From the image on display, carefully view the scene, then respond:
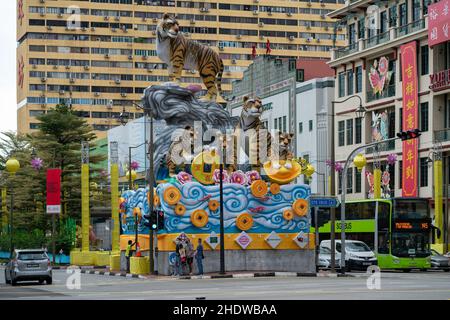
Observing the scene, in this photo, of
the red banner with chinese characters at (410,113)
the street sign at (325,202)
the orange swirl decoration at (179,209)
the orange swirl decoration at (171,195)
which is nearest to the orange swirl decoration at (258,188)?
the street sign at (325,202)

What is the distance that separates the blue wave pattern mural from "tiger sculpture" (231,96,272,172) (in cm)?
189

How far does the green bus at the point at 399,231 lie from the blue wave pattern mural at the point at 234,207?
4.94 m

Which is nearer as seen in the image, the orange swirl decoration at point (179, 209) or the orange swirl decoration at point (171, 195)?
the orange swirl decoration at point (171, 195)

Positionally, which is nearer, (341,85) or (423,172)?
(423,172)

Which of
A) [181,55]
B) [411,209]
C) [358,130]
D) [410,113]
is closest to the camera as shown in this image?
[411,209]

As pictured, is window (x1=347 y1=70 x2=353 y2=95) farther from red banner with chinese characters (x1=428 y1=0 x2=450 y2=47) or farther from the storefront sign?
red banner with chinese characters (x1=428 y1=0 x2=450 y2=47)

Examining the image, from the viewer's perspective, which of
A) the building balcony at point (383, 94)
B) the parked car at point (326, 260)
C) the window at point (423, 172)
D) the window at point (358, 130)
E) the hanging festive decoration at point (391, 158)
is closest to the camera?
the parked car at point (326, 260)

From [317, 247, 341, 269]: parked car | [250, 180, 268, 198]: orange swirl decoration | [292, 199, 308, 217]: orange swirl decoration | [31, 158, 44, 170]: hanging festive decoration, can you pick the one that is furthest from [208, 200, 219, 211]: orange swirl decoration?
[31, 158, 44, 170]: hanging festive decoration

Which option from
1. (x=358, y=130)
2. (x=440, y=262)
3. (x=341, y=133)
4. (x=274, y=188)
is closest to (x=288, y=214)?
(x=274, y=188)

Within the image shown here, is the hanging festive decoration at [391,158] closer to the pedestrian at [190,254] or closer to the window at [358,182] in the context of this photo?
the window at [358,182]

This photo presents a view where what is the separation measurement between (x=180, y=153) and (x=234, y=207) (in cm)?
369

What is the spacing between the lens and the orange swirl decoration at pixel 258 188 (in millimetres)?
50719

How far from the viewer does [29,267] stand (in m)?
43.0

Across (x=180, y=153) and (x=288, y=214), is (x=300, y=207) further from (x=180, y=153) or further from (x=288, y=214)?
(x=180, y=153)
